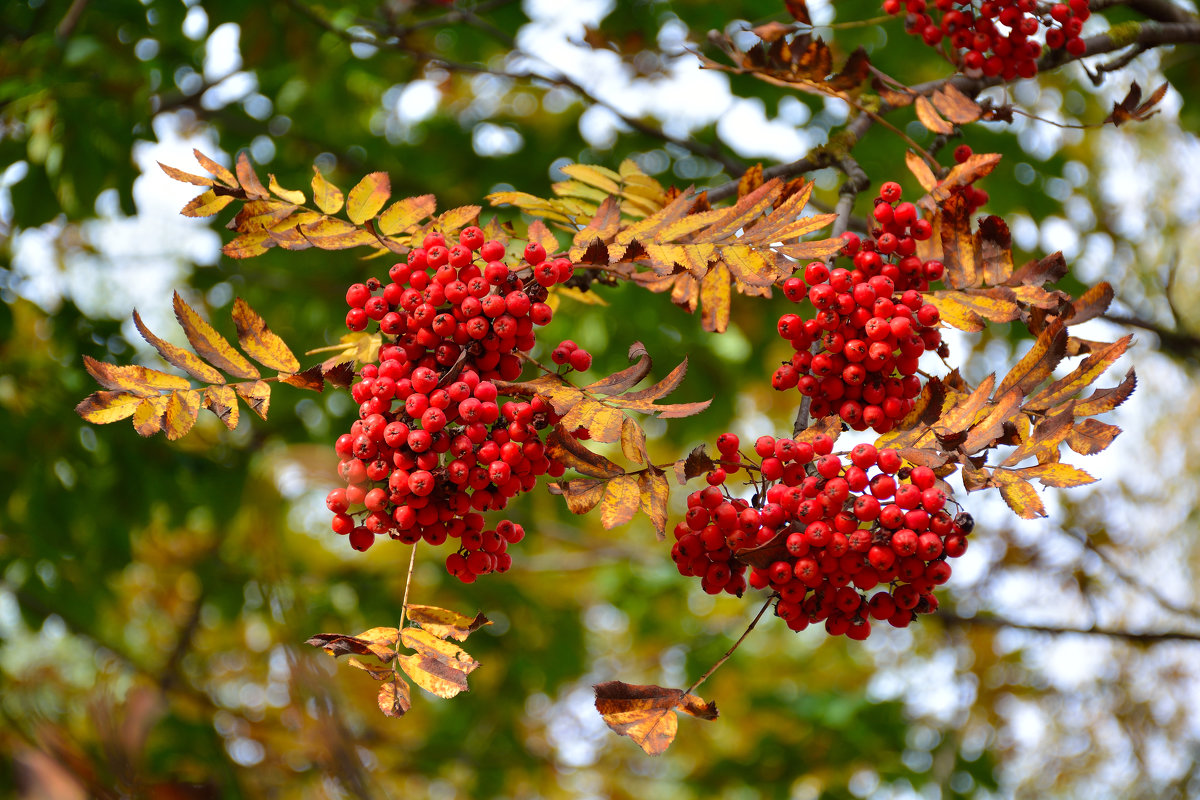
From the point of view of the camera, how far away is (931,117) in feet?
5.32

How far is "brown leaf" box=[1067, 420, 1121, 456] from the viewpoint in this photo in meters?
1.28

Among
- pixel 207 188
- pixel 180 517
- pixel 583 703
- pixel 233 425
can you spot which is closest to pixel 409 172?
pixel 180 517

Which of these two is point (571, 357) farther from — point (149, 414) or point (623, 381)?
point (149, 414)

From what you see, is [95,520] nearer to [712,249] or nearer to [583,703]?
[712,249]

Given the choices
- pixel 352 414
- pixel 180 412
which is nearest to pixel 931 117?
pixel 180 412

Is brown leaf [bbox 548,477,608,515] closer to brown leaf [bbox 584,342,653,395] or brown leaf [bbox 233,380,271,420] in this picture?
brown leaf [bbox 584,342,653,395]

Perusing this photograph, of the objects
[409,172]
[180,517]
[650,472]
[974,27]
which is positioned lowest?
[180,517]

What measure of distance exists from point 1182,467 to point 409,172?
7646 mm

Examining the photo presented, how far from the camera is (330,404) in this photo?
402cm

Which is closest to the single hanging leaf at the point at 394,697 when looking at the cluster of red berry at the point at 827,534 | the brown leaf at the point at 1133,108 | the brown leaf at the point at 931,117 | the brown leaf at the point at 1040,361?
the cluster of red berry at the point at 827,534

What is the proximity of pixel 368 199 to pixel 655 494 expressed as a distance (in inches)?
28.9

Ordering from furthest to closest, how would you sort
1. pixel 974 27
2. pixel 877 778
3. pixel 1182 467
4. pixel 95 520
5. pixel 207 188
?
pixel 1182 467
pixel 877 778
pixel 95 520
pixel 974 27
pixel 207 188

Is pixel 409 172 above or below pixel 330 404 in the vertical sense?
above

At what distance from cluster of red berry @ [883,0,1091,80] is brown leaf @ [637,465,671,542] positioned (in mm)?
1199
